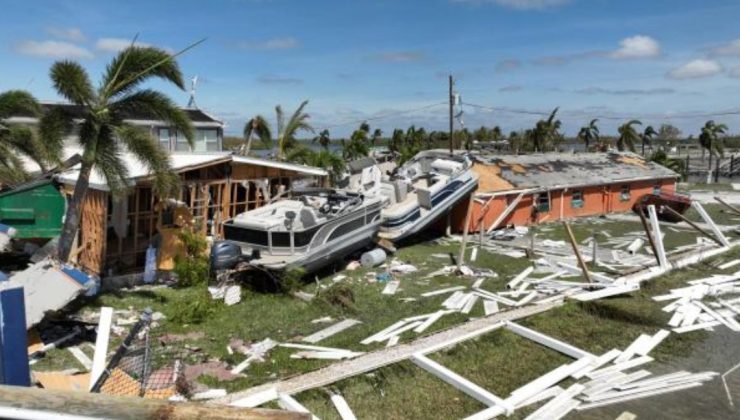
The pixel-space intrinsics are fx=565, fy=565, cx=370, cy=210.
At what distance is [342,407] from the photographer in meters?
7.89

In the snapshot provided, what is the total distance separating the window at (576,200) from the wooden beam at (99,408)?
2727 cm

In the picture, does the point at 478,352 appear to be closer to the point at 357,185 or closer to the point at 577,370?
the point at 577,370

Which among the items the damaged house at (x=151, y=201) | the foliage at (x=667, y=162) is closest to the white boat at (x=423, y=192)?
the damaged house at (x=151, y=201)

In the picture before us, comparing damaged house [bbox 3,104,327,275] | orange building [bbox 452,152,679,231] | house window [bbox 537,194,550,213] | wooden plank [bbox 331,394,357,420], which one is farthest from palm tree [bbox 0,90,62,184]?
house window [bbox 537,194,550,213]

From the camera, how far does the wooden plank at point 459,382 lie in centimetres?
816

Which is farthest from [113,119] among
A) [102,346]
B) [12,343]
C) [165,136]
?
[165,136]

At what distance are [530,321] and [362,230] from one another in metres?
6.71

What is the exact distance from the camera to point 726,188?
40.8m

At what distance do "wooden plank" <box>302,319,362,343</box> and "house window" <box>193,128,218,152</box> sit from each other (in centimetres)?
2246

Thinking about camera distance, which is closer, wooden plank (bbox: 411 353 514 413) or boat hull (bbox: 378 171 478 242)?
wooden plank (bbox: 411 353 514 413)

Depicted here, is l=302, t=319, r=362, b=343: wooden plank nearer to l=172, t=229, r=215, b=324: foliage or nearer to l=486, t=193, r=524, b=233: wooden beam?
l=172, t=229, r=215, b=324: foliage

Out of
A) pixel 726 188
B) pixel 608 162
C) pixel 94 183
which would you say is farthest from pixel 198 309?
pixel 726 188

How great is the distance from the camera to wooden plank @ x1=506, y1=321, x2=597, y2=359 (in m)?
10.1

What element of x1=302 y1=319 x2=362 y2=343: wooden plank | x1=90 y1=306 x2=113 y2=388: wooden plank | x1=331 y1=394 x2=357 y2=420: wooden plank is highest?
x1=90 y1=306 x2=113 y2=388: wooden plank
